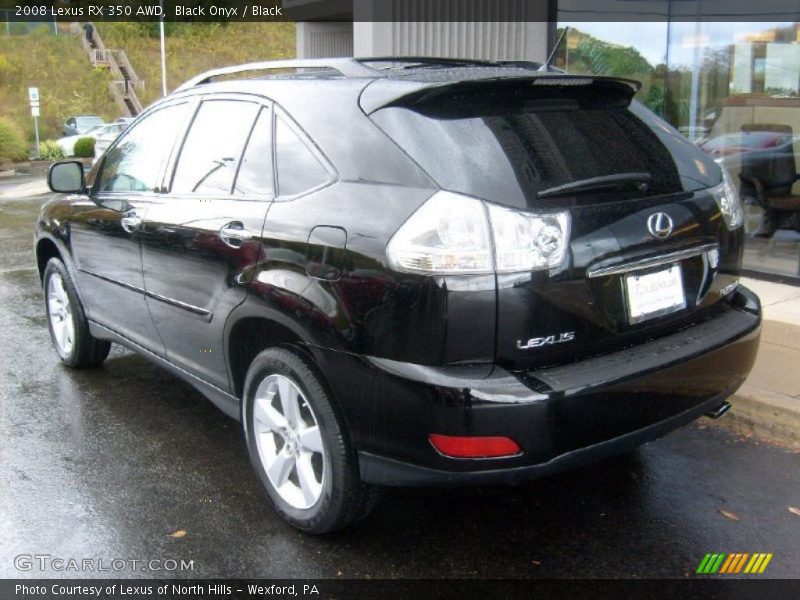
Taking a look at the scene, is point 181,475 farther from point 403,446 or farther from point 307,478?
point 403,446

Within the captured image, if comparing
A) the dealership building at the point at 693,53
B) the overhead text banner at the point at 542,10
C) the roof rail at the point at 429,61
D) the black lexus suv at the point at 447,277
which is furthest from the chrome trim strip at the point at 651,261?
the overhead text banner at the point at 542,10

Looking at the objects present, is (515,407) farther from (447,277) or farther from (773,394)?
(773,394)

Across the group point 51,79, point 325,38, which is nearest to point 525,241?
point 325,38

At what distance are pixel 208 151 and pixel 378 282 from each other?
5.07 ft

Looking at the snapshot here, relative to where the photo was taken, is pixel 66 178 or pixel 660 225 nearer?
pixel 660 225

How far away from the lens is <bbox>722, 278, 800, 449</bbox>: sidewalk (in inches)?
165

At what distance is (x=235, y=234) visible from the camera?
337cm

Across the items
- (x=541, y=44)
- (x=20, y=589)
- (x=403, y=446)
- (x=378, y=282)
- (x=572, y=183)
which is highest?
A: (x=541, y=44)

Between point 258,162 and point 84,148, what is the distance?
92.9 ft

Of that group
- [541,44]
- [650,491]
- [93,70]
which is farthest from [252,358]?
[93,70]

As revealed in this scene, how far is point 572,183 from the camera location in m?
2.83

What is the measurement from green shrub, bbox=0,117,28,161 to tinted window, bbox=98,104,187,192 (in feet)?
79.5

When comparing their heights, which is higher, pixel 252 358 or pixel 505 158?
pixel 505 158

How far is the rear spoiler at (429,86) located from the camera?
2.87 m
